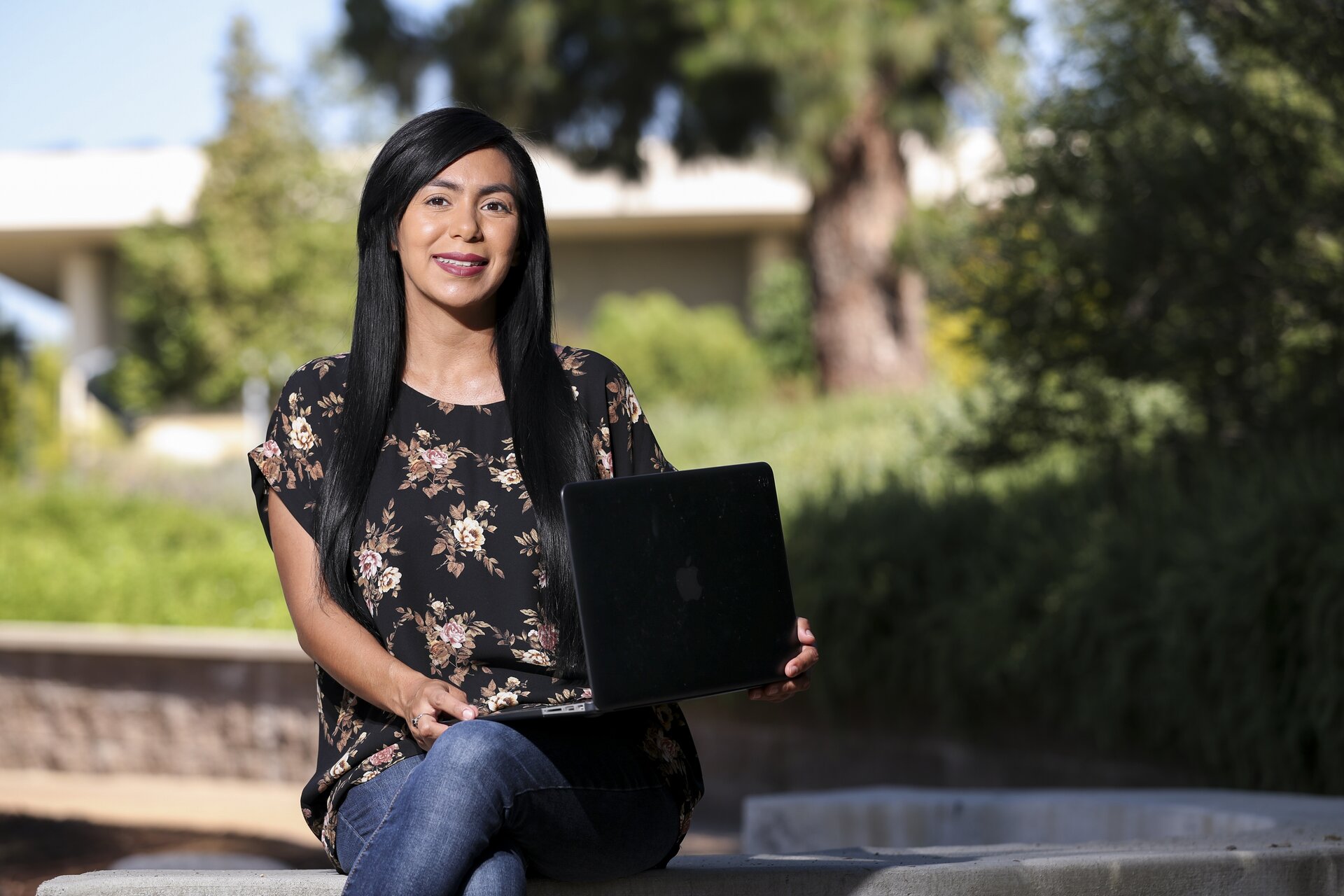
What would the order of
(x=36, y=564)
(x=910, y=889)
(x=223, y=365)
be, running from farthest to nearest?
1. (x=223, y=365)
2. (x=36, y=564)
3. (x=910, y=889)

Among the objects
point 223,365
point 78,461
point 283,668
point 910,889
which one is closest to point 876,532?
point 283,668

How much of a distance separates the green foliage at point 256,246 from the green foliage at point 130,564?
8009 mm

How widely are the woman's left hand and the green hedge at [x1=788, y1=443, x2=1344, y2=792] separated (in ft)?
10.8

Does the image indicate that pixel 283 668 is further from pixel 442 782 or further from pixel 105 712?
pixel 442 782

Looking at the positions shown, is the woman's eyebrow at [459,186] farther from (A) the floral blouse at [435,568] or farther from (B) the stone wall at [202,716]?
(B) the stone wall at [202,716]

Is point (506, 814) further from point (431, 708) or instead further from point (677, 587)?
point (677, 587)

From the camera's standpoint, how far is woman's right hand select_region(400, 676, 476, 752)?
201 centimetres

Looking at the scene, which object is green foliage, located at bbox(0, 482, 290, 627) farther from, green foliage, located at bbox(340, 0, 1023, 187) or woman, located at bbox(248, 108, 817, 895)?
woman, located at bbox(248, 108, 817, 895)

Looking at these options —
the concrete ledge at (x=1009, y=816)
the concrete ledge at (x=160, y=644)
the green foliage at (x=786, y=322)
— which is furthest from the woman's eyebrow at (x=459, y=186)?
the green foliage at (x=786, y=322)

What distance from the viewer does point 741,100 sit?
43.2 feet

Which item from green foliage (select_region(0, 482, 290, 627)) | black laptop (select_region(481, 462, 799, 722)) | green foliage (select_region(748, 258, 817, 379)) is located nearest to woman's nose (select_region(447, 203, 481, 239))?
black laptop (select_region(481, 462, 799, 722))

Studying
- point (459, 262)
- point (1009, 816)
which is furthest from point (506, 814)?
point (1009, 816)

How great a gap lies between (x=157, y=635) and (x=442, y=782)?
21.0ft

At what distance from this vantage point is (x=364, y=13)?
14164 millimetres
